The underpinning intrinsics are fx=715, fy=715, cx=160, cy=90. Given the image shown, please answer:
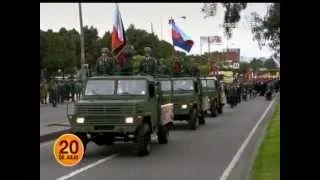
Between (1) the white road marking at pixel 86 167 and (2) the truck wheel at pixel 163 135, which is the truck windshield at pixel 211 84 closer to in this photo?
(2) the truck wheel at pixel 163 135

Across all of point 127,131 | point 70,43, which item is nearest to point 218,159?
point 127,131

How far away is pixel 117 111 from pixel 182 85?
1048 cm

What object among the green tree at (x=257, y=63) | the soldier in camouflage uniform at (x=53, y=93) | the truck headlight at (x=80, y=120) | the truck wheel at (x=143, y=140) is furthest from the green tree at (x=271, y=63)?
the green tree at (x=257, y=63)

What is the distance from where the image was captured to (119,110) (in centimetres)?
1661

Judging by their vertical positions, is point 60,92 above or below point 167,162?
above

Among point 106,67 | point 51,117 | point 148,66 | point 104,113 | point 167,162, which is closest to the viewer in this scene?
point 167,162

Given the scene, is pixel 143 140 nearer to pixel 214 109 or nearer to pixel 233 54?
pixel 214 109

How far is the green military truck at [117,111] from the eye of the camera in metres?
16.6

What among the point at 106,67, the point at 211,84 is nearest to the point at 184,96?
the point at 106,67

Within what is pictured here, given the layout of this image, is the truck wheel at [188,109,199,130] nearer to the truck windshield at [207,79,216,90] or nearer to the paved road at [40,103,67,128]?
the paved road at [40,103,67,128]

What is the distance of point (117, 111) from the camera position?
1659 cm

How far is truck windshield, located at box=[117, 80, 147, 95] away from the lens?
1766 centimetres
